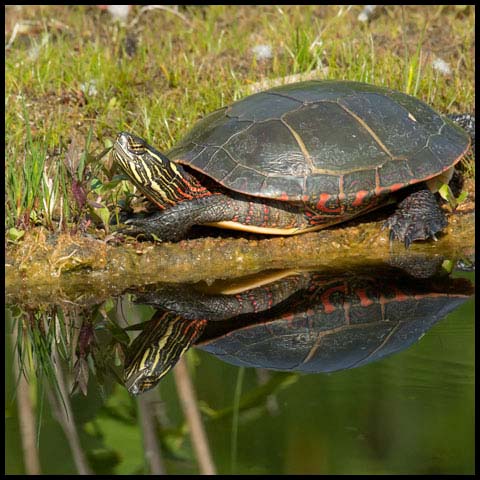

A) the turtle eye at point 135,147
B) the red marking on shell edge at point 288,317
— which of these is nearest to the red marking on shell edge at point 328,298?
the red marking on shell edge at point 288,317

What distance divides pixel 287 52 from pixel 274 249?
248 centimetres

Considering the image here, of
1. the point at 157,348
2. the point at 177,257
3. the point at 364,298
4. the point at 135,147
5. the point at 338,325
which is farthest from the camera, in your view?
the point at 177,257

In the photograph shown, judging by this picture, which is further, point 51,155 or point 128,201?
point 51,155

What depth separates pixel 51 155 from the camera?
570 centimetres

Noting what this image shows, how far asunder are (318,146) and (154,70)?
254 cm

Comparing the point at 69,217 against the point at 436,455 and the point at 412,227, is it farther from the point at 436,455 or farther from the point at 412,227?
the point at 436,455

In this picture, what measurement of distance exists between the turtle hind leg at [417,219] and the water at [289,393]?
60cm

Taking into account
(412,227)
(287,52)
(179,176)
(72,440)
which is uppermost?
(287,52)

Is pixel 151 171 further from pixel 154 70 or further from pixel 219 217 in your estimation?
A: pixel 154 70

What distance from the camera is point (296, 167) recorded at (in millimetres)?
4652

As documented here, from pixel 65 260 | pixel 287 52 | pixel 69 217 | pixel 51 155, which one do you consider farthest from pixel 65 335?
pixel 287 52

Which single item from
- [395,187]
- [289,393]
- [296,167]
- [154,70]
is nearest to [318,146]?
[296,167]

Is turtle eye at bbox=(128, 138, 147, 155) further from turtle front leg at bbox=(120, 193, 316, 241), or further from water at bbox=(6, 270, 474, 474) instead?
water at bbox=(6, 270, 474, 474)

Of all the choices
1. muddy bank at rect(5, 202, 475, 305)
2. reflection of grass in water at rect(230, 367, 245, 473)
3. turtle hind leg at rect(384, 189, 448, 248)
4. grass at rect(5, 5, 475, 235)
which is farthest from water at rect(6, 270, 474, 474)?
grass at rect(5, 5, 475, 235)
